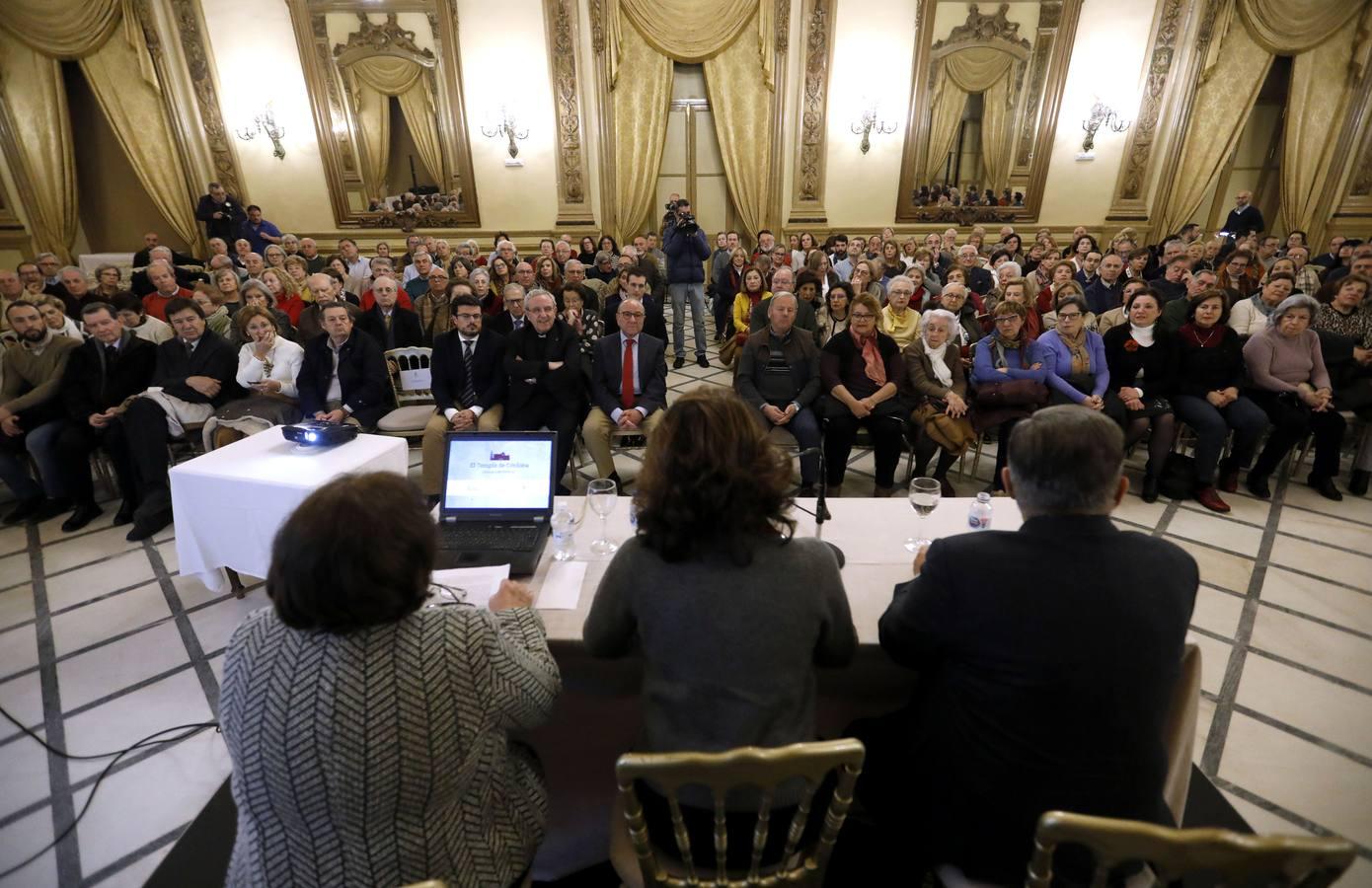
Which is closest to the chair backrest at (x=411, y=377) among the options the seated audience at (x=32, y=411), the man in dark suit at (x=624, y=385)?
the man in dark suit at (x=624, y=385)

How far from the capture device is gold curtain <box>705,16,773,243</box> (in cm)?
855

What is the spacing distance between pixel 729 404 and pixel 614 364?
2.66 m

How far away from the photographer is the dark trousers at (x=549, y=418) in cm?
380

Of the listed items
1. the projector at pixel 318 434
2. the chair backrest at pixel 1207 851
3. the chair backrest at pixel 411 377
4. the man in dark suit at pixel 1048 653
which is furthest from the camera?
the chair backrest at pixel 411 377

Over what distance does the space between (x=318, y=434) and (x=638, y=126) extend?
754 centimetres

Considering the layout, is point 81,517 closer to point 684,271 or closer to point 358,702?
point 358,702

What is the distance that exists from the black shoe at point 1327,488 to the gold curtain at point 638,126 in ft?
25.5

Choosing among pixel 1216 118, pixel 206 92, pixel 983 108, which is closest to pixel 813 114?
pixel 983 108

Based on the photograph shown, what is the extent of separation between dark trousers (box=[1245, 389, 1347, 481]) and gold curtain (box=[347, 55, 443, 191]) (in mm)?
9082

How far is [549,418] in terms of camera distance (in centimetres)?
387

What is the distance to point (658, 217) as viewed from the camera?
9664 mm

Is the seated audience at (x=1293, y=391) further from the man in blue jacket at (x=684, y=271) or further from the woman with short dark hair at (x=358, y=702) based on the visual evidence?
the woman with short dark hair at (x=358, y=702)

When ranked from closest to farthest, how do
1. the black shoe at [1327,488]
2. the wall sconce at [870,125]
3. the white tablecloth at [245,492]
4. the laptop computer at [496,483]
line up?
the laptop computer at [496,483] < the white tablecloth at [245,492] < the black shoe at [1327,488] < the wall sconce at [870,125]

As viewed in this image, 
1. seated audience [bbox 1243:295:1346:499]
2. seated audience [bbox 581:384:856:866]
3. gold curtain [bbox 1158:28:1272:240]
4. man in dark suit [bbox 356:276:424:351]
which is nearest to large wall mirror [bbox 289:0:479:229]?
man in dark suit [bbox 356:276:424:351]
